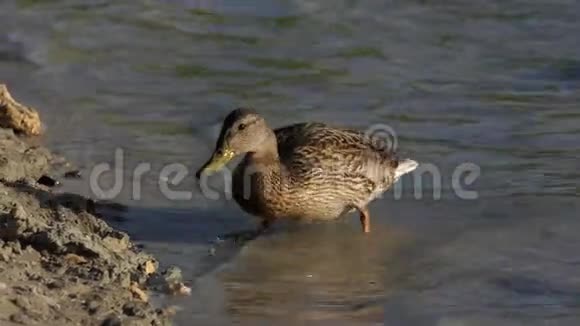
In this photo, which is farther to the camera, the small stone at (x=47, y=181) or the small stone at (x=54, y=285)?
the small stone at (x=47, y=181)

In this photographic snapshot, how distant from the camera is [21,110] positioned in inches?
371

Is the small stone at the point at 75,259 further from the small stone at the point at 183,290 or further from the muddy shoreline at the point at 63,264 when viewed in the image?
the small stone at the point at 183,290

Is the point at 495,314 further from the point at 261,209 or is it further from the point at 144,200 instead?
the point at 144,200

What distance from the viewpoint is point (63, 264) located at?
21.4 feet

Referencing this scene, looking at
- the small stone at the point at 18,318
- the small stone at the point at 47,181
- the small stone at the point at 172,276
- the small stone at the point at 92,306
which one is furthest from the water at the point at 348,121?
the small stone at the point at 18,318

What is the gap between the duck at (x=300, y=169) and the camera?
8234 mm

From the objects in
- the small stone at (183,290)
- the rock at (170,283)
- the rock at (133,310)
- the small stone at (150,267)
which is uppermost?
the rock at (133,310)

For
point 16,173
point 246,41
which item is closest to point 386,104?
point 246,41

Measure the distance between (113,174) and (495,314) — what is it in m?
3.25

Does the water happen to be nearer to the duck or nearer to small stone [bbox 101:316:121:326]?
the duck

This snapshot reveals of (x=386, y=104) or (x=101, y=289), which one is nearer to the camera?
(x=101, y=289)

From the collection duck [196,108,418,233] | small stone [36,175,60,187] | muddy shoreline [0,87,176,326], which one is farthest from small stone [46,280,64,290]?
small stone [36,175,60,187]
